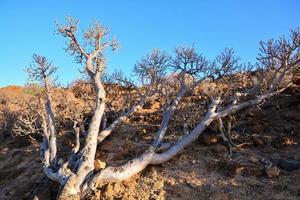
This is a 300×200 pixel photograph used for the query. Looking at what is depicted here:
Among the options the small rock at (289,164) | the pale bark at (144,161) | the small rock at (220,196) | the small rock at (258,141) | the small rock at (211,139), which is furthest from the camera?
the small rock at (211,139)

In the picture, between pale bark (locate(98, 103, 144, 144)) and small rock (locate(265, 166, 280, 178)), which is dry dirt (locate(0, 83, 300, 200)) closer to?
small rock (locate(265, 166, 280, 178))

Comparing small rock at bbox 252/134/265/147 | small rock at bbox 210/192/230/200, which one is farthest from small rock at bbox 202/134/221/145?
small rock at bbox 210/192/230/200

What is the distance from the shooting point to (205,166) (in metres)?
11.2

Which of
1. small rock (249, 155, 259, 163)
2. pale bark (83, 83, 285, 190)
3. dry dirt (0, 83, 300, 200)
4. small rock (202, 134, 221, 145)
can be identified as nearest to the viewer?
dry dirt (0, 83, 300, 200)

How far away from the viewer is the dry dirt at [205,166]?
9.92m

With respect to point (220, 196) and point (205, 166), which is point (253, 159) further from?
point (220, 196)

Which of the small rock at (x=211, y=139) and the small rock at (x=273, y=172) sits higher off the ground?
the small rock at (x=211, y=139)

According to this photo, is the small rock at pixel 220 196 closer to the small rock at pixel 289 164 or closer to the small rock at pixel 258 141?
the small rock at pixel 289 164

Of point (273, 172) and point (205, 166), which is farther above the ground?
point (205, 166)

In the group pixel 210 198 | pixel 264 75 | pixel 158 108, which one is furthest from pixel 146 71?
pixel 210 198

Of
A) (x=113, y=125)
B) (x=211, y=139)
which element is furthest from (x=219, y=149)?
(x=113, y=125)

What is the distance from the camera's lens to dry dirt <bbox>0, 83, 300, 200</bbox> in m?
9.92

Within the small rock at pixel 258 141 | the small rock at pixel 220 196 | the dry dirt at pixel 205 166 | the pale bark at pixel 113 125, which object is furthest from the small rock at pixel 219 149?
the pale bark at pixel 113 125

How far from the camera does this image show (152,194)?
394 inches
